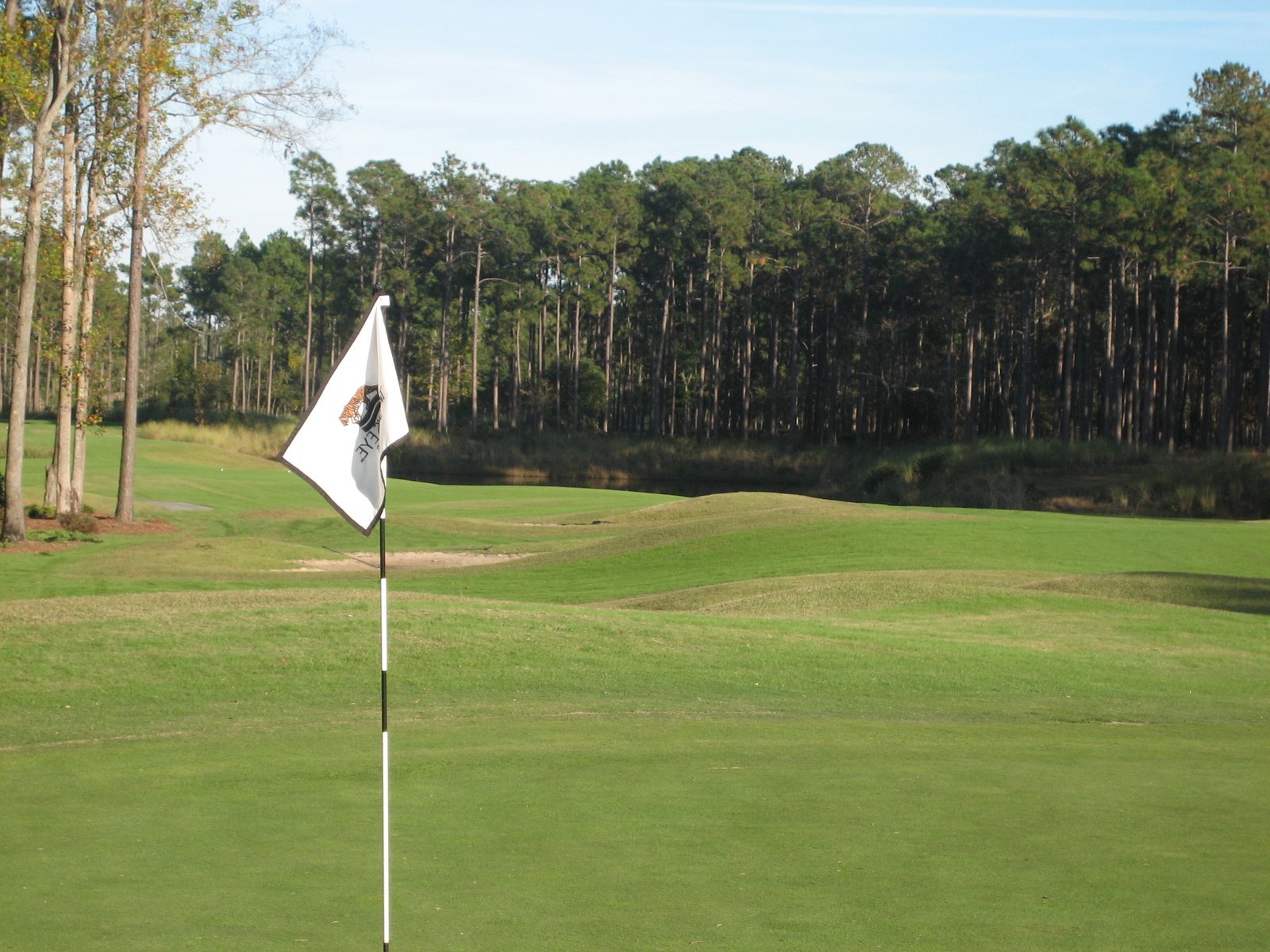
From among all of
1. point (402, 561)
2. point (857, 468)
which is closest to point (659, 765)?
point (402, 561)

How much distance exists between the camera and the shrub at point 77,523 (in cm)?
2705

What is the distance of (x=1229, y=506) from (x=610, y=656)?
3068 cm

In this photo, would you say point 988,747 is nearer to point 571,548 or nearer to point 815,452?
point 571,548

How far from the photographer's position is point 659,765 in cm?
821

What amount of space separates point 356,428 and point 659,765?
3.77 meters

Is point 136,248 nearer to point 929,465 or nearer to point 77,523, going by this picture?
point 77,523

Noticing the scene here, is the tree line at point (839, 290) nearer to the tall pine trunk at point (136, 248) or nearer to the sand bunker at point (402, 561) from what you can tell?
the sand bunker at point (402, 561)

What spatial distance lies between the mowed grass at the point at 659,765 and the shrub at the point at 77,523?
6041mm

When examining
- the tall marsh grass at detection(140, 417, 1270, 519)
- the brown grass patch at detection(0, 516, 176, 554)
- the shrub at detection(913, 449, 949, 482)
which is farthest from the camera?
the shrub at detection(913, 449, 949, 482)

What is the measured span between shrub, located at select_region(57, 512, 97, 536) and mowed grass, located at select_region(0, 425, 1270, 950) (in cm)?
604

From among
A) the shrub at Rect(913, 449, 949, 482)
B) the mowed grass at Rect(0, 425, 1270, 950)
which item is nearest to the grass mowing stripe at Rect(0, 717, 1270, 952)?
the mowed grass at Rect(0, 425, 1270, 950)

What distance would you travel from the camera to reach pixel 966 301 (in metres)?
71.5

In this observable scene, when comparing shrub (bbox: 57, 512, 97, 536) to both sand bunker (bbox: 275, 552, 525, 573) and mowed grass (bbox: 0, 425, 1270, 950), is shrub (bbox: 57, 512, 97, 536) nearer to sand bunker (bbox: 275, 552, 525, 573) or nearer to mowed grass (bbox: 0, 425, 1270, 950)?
sand bunker (bbox: 275, 552, 525, 573)

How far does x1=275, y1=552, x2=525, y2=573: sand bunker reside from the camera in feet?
84.0
